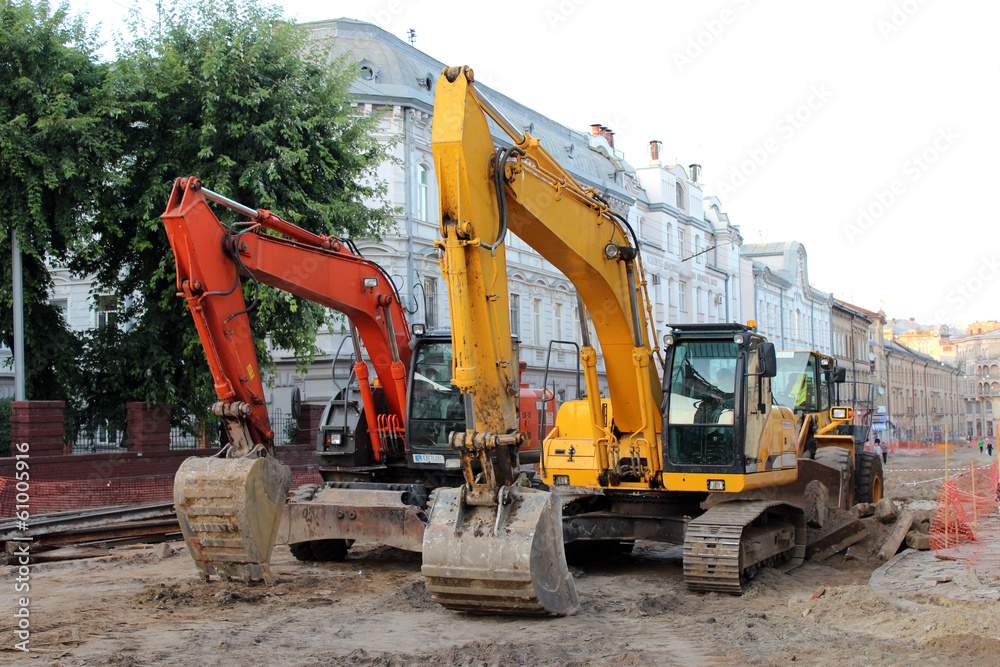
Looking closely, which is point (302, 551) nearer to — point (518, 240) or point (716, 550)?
point (716, 550)

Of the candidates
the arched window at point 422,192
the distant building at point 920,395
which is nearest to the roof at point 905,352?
the distant building at point 920,395

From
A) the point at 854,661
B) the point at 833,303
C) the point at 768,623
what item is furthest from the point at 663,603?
the point at 833,303

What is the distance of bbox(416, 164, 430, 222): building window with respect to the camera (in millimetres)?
26031

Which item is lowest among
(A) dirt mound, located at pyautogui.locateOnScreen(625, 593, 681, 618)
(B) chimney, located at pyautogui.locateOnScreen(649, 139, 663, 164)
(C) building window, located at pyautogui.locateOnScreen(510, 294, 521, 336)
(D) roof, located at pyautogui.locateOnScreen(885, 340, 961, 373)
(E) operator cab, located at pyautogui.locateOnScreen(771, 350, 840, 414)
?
(A) dirt mound, located at pyautogui.locateOnScreen(625, 593, 681, 618)

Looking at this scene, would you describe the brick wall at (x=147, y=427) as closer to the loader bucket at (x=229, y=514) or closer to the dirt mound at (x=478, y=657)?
the loader bucket at (x=229, y=514)

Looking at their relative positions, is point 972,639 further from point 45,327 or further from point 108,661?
point 45,327

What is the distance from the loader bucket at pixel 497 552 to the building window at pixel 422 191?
1943cm

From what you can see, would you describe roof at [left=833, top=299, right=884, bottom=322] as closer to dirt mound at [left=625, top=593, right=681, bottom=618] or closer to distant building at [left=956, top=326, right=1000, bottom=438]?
distant building at [left=956, top=326, right=1000, bottom=438]

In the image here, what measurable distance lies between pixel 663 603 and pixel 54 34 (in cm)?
1506

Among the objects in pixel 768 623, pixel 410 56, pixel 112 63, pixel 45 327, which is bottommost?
pixel 768 623

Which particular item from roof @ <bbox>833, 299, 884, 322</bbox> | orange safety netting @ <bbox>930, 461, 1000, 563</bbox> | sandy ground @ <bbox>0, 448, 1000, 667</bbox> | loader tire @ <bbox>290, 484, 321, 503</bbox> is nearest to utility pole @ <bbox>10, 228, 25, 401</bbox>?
sandy ground @ <bbox>0, 448, 1000, 667</bbox>

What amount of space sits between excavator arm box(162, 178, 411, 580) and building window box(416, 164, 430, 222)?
15.3 meters

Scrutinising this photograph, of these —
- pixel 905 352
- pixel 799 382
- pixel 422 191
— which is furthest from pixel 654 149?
pixel 905 352

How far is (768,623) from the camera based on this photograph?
24.5ft
